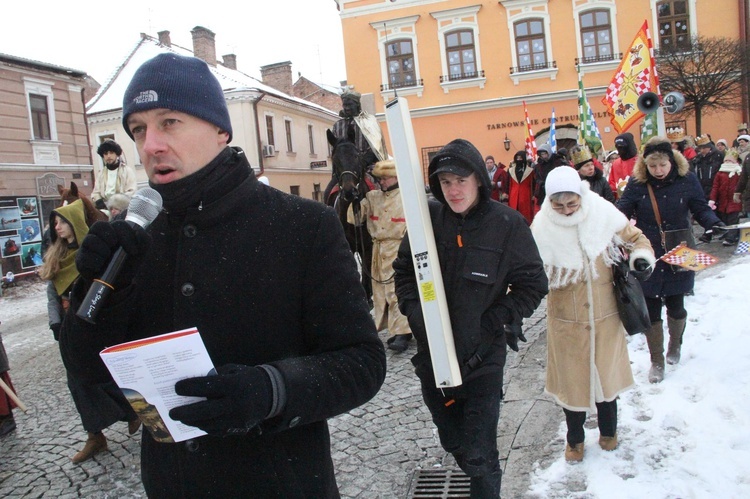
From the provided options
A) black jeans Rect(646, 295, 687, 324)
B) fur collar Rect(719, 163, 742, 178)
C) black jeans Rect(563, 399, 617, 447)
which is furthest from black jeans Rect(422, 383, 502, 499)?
fur collar Rect(719, 163, 742, 178)

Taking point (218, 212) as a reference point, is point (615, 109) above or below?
above

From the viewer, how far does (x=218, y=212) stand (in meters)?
1.53

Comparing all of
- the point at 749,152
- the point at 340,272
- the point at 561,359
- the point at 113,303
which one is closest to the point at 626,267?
the point at 561,359

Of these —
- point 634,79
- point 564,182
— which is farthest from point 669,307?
point 634,79

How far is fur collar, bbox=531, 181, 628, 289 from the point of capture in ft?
12.2

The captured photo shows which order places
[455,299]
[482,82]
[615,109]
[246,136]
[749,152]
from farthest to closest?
[246,136] < [482,82] < [749,152] < [615,109] < [455,299]

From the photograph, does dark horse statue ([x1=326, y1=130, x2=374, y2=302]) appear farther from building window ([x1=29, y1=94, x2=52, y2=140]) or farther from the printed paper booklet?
building window ([x1=29, y1=94, x2=52, y2=140])

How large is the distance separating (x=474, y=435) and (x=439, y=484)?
0.75m

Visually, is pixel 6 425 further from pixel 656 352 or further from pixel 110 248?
pixel 656 352

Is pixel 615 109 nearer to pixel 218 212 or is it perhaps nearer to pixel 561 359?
pixel 561 359

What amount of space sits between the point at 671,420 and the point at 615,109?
5.64 metres

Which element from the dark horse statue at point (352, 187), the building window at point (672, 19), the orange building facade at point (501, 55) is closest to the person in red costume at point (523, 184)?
the dark horse statue at point (352, 187)

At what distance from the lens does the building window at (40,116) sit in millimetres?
18219

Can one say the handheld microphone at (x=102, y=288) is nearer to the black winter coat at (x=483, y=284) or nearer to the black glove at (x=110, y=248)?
the black glove at (x=110, y=248)
